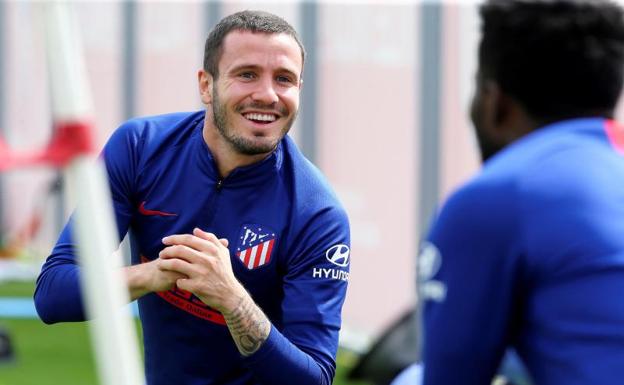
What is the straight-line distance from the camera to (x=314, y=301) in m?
3.40

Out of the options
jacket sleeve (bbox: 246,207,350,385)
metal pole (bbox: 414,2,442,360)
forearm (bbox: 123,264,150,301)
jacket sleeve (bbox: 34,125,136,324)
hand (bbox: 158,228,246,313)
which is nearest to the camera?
hand (bbox: 158,228,246,313)

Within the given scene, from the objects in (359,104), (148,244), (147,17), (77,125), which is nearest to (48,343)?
(359,104)

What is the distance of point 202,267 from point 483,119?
103 centimetres

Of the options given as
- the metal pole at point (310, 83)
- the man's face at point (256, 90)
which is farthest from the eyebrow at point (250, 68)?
the metal pole at point (310, 83)

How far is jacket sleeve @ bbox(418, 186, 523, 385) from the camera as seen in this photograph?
2127mm

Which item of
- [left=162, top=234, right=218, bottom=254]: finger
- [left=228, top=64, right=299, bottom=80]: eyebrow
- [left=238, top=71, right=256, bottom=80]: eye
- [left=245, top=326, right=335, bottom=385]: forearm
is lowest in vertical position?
[left=245, top=326, right=335, bottom=385]: forearm

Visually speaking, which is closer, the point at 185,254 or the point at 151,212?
the point at 185,254

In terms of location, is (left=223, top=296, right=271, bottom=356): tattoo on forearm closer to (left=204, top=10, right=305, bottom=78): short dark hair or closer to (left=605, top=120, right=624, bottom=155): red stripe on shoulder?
(left=204, top=10, right=305, bottom=78): short dark hair

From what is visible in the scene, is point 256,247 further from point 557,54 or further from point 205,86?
point 557,54

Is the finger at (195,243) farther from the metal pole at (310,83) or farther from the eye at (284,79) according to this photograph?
the metal pole at (310,83)

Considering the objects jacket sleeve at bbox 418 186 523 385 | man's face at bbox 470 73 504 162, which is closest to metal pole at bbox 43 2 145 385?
jacket sleeve at bbox 418 186 523 385

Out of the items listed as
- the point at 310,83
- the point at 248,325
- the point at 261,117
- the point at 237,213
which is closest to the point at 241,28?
the point at 261,117

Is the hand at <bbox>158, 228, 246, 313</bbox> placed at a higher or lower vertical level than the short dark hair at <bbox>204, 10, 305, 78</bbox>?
lower

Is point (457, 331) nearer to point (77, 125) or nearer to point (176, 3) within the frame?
point (77, 125)
